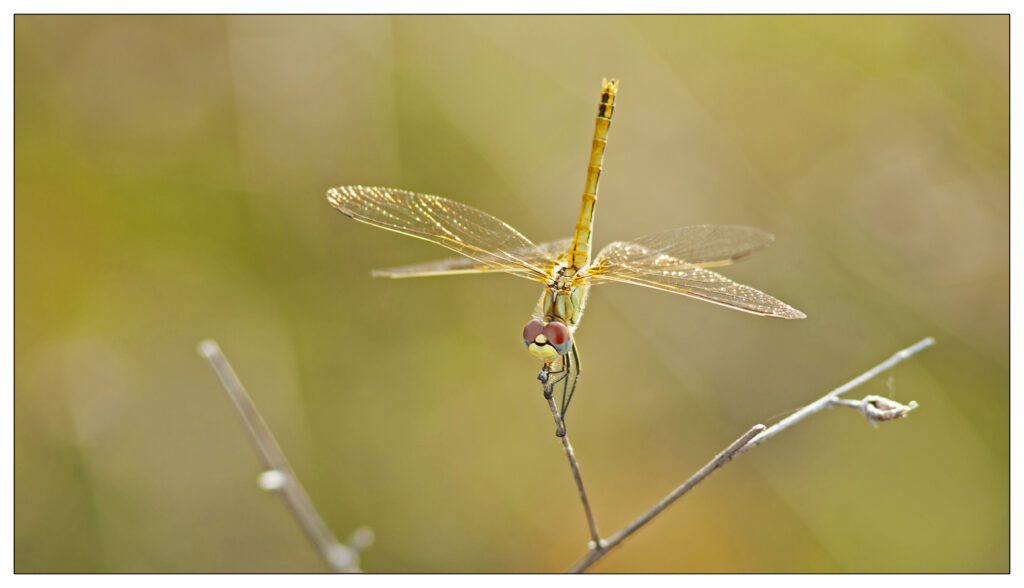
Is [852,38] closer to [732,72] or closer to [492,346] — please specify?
[732,72]

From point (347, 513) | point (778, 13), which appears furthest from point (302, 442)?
point (778, 13)

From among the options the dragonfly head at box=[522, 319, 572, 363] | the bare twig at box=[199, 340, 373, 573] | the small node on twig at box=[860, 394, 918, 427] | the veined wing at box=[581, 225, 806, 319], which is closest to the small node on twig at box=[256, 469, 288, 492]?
the bare twig at box=[199, 340, 373, 573]

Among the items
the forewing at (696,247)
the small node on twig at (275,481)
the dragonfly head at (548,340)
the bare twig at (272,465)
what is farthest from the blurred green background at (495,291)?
the dragonfly head at (548,340)

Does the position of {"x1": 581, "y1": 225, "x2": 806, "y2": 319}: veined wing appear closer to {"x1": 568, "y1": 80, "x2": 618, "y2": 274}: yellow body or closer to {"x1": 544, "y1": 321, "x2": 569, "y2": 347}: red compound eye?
{"x1": 568, "y1": 80, "x2": 618, "y2": 274}: yellow body

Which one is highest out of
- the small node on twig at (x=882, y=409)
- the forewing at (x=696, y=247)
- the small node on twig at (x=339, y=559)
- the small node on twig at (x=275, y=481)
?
the forewing at (x=696, y=247)

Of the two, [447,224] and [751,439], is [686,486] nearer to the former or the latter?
[751,439]

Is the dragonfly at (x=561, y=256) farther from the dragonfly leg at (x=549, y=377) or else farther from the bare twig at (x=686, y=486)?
the bare twig at (x=686, y=486)
